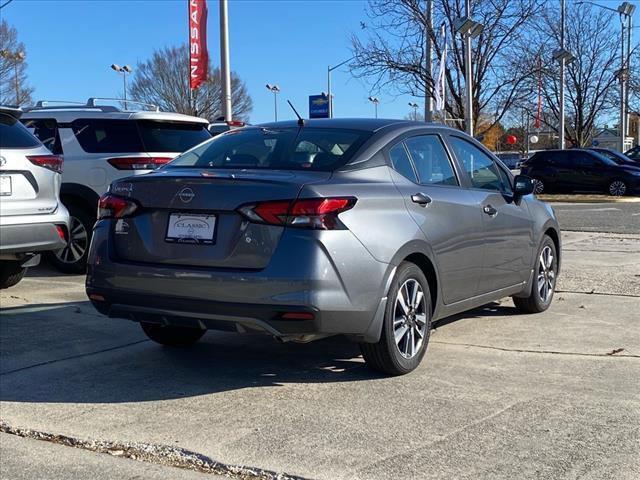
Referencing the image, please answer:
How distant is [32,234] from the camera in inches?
261

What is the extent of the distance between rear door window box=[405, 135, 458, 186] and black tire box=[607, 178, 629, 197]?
67.1 feet

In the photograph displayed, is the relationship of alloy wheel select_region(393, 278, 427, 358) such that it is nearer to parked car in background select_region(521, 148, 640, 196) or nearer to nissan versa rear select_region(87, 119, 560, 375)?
nissan versa rear select_region(87, 119, 560, 375)

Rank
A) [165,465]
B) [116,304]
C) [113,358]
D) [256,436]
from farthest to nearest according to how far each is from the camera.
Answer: [113,358] < [116,304] < [256,436] < [165,465]

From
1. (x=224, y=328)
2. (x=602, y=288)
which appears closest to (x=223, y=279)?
(x=224, y=328)

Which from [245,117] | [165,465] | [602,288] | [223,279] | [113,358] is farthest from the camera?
[245,117]

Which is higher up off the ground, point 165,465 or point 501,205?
point 501,205

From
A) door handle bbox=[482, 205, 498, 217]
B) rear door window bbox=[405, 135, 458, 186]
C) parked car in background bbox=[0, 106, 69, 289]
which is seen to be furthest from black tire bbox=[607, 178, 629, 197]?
parked car in background bbox=[0, 106, 69, 289]

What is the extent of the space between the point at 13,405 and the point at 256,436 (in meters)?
1.58

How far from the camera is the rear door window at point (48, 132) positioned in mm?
9023

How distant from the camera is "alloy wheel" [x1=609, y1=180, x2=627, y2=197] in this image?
24202 millimetres

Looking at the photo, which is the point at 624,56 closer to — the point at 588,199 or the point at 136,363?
the point at 588,199

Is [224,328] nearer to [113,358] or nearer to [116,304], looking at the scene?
[116,304]

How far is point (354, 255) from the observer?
4.34m

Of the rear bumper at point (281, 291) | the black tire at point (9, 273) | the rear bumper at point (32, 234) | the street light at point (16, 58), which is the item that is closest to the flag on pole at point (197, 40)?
the black tire at point (9, 273)
